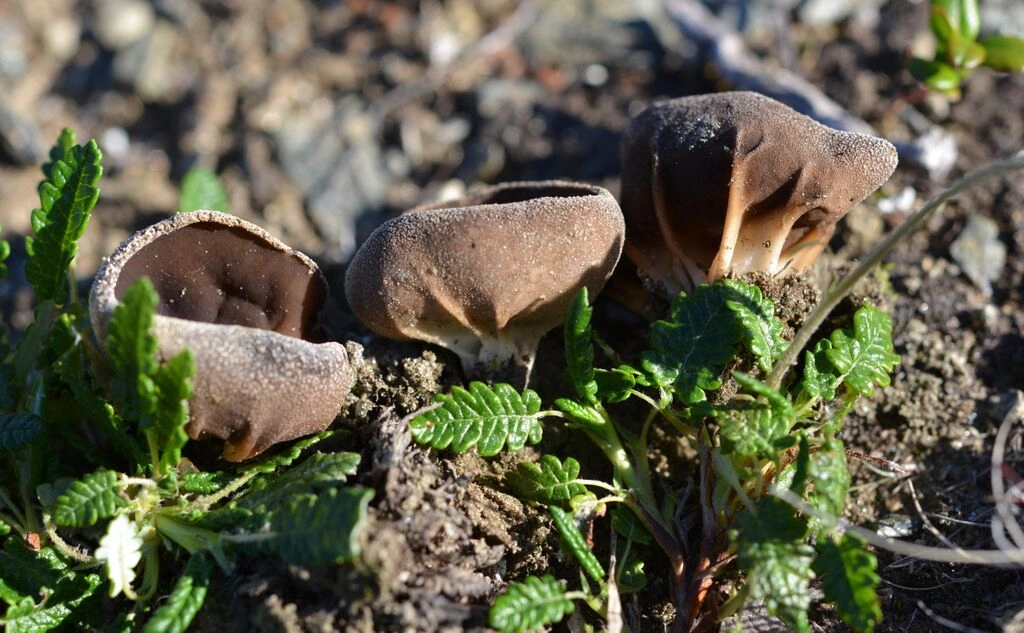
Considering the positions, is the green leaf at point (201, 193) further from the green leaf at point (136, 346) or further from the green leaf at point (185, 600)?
the green leaf at point (185, 600)

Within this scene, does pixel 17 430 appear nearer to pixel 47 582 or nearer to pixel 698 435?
pixel 47 582

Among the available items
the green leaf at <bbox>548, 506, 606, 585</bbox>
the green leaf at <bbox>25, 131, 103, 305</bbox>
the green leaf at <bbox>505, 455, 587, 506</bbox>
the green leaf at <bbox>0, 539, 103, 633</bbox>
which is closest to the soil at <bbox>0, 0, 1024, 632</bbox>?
the green leaf at <bbox>505, 455, 587, 506</bbox>

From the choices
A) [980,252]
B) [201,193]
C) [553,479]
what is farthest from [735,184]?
[201,193]

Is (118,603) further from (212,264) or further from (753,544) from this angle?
(753,544)

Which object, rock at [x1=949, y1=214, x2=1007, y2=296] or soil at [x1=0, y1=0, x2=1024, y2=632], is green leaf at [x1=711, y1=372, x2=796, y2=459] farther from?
rock at [x1=949, y1=214, x2=1007, y2=296]

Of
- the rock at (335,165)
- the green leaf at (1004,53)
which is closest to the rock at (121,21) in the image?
the rock at (335,165)
